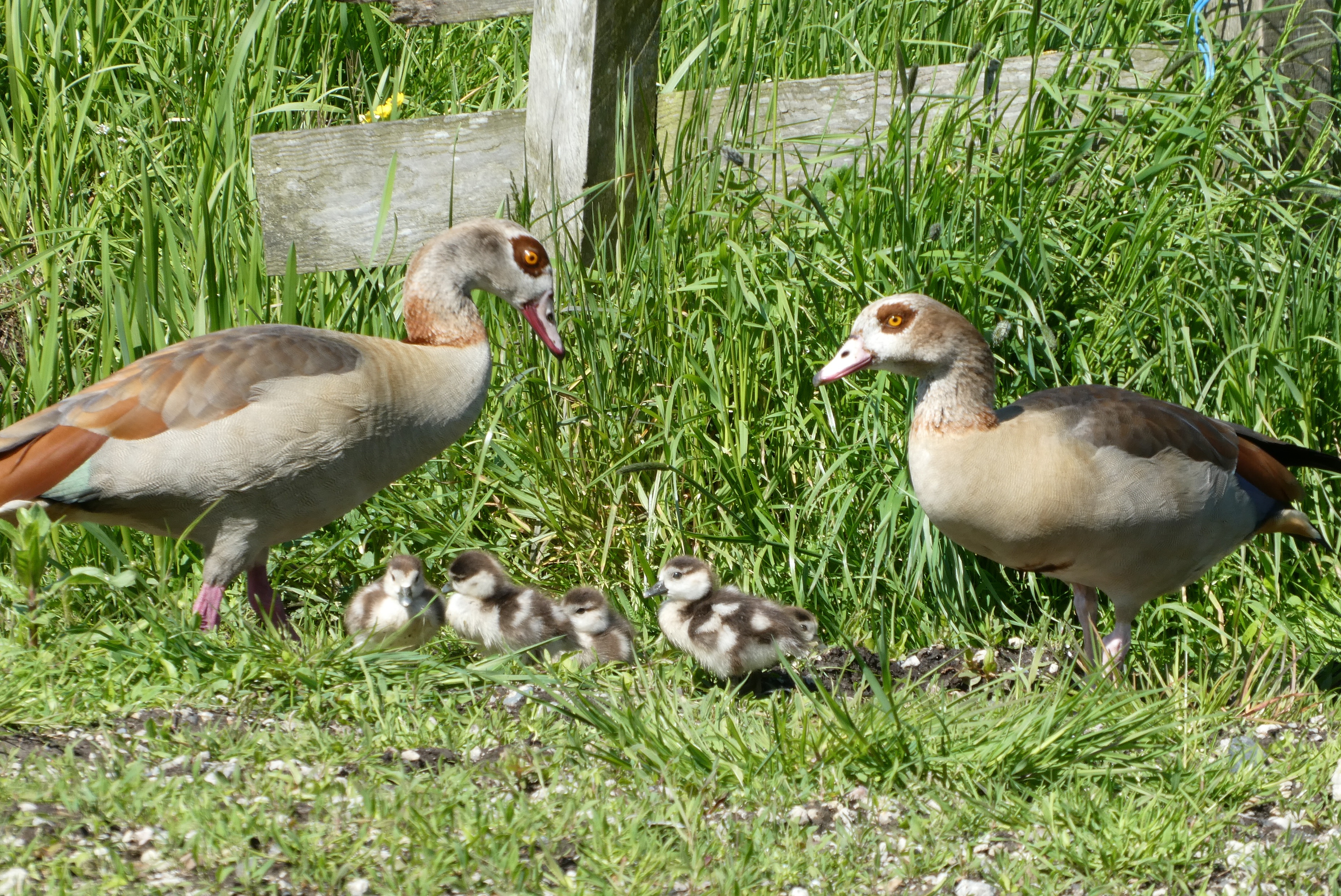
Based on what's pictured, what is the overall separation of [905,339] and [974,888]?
197cm

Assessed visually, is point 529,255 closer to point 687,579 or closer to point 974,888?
point 687,579

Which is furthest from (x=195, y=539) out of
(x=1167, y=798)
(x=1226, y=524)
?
(x=1226, y=524)

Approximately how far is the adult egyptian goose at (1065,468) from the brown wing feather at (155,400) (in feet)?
6.10

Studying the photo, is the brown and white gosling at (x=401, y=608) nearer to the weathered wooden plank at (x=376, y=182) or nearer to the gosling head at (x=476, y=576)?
the gosling head at (x=476, y=576)

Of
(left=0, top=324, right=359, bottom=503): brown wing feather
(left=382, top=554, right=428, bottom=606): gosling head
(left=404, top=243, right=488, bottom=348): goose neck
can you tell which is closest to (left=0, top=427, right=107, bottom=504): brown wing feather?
(left=0, top=324, right=359, bottom=503): brown wing feather

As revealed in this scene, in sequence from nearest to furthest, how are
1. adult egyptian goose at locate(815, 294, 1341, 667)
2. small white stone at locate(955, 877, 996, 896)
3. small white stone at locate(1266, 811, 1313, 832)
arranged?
small white stone at locate(955, 877, 996, 896) → small white stone at locate(1266, 811, 1313, 832) → adult egyptian goose at locate(815, 294, 1341, 667)

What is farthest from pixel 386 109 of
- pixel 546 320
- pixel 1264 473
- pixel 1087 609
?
Result: pixel 1264 473

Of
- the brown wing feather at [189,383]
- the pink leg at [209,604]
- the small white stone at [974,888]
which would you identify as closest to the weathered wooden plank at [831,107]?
the brown wing feather at [189,383]

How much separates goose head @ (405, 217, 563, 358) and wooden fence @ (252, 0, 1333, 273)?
0.38 metres

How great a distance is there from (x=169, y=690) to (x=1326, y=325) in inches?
179

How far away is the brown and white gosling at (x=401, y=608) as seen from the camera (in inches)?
180

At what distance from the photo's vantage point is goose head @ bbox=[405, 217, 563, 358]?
506 cm

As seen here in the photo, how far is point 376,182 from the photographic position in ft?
18.4

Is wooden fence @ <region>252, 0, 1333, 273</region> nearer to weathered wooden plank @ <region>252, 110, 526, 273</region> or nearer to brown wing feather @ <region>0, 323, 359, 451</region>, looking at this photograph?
weathered wooden plank @ <region>252, 110, 526, 273</region>
